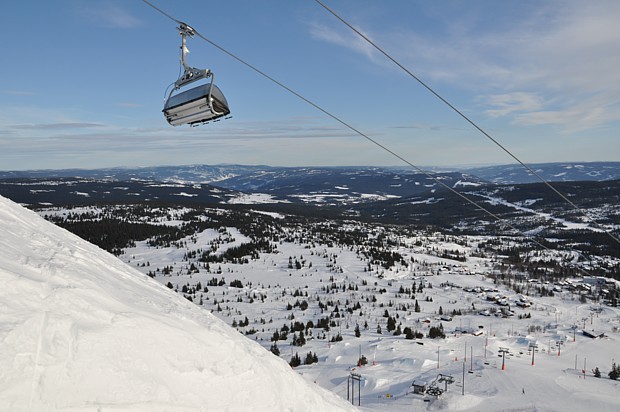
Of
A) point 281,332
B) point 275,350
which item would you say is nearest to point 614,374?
point 275,350

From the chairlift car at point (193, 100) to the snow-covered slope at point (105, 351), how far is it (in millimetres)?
3850

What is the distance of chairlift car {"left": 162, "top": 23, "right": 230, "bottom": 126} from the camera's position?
6832 millimetres

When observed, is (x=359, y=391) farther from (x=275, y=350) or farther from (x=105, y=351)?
(x=105, y=351)

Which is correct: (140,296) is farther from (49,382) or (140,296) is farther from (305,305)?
(305,305)

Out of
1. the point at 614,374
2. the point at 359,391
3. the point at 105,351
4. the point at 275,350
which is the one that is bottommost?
the point at 275,350

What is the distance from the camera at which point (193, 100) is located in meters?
6.99

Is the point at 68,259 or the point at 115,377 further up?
the point at 68,259

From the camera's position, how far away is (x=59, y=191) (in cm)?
16900

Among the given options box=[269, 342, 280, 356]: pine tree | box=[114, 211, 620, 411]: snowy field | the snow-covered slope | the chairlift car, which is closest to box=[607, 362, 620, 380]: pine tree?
box=[114, 211, 620, 411]: snowy field

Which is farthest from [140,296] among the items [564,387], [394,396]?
[564,387]

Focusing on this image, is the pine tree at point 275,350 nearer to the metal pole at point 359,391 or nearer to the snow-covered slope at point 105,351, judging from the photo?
the metal pole at point 359,391

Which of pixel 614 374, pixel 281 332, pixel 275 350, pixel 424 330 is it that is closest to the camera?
pixel 614 374

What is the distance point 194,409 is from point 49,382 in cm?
99

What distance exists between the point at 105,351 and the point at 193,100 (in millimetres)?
5408
